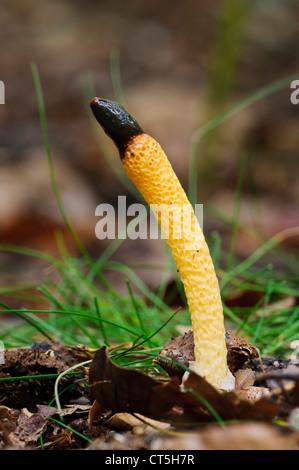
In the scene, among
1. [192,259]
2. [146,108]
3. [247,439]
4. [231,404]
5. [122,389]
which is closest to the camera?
[247,439]

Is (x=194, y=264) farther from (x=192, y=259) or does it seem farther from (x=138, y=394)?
(x=138, y=394)

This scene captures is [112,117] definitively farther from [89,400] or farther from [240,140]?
[240,140]

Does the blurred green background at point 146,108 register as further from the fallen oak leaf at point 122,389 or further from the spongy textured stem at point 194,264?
the fallen oak leaf at point 122,389

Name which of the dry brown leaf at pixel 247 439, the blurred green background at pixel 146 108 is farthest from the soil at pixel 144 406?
the blurred green background at pixel 146 108

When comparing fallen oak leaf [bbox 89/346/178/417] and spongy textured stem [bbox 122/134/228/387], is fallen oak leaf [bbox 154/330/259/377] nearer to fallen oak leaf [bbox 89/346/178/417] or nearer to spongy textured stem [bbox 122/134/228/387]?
spongy textured stem [bbox 122/134/228/387]

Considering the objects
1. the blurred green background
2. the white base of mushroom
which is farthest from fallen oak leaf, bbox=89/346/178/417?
the blurred green background

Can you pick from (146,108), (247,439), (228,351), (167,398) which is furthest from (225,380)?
(146,108)

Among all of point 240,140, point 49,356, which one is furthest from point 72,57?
point 49,356
